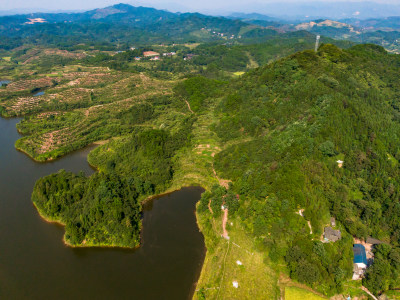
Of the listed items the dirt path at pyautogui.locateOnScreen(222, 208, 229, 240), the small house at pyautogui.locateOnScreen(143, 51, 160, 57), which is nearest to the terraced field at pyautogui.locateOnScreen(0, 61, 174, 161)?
the dirt path at pyautogui.locateOnScreen(222, 208, 229, 240)

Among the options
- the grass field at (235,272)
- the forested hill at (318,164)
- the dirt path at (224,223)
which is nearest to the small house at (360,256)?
the forested hill at (318,164)

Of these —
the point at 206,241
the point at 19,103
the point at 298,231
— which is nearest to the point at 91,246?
the point at 206,241

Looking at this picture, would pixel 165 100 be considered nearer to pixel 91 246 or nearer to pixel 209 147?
pixel 209 147

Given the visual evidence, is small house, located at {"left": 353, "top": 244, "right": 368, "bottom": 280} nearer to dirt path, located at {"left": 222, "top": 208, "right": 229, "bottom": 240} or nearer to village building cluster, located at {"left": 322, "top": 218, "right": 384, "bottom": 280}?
village building cluster, located at {"left": 322, "top": 218, "right": 384, "bottom": 280}

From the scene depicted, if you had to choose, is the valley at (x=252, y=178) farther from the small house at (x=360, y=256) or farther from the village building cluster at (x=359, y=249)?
the small house at (x=360, y=256)

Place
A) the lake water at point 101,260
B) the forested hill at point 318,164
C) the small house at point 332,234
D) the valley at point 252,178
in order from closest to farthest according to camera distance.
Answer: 1. the lake water at point 101,260
2. the valley at point 252,178
3. the forested hill at point 318,164
4. the small house at point 332,234

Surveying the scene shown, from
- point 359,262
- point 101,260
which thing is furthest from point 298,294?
point 101,260
